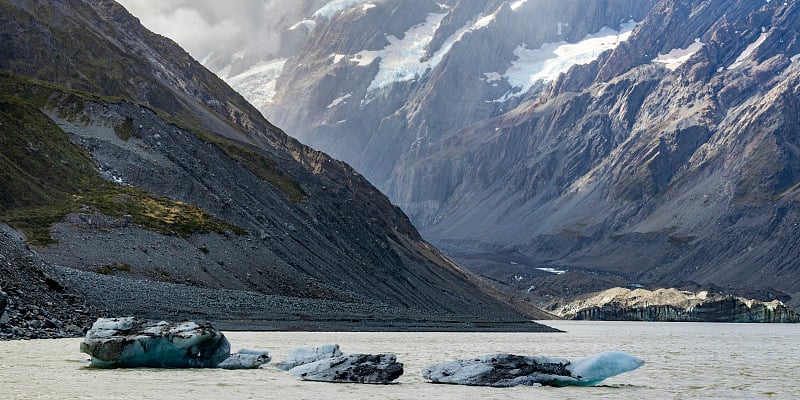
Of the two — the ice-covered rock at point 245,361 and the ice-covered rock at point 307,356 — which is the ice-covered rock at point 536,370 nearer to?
the ice-covered rock at point 307,356

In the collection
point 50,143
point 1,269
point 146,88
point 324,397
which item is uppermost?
point 146,88

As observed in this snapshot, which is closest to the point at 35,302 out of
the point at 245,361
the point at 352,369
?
the point at 245,361

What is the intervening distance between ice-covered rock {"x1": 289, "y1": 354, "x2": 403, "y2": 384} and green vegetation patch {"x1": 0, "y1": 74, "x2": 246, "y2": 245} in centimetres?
6481

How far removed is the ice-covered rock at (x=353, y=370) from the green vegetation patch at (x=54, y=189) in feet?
213

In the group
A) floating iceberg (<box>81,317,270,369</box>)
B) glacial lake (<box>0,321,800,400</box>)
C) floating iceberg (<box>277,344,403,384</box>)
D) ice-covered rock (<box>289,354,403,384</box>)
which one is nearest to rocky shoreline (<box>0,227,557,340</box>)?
glacial lake (<box>0,321,800,400</box>)

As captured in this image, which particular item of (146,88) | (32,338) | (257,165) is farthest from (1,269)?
(146,88)

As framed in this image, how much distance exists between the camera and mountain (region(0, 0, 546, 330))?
10412 cm

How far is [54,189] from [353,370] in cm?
8620

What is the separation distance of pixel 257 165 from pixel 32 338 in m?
112

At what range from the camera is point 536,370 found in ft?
153

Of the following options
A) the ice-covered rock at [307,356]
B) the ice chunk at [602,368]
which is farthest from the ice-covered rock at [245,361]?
the ice chunk at [602,368]

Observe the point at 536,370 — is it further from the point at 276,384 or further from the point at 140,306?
the point at 140,306

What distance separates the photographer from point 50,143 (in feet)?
428

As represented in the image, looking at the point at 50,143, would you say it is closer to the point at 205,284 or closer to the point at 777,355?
the point at 205,284
